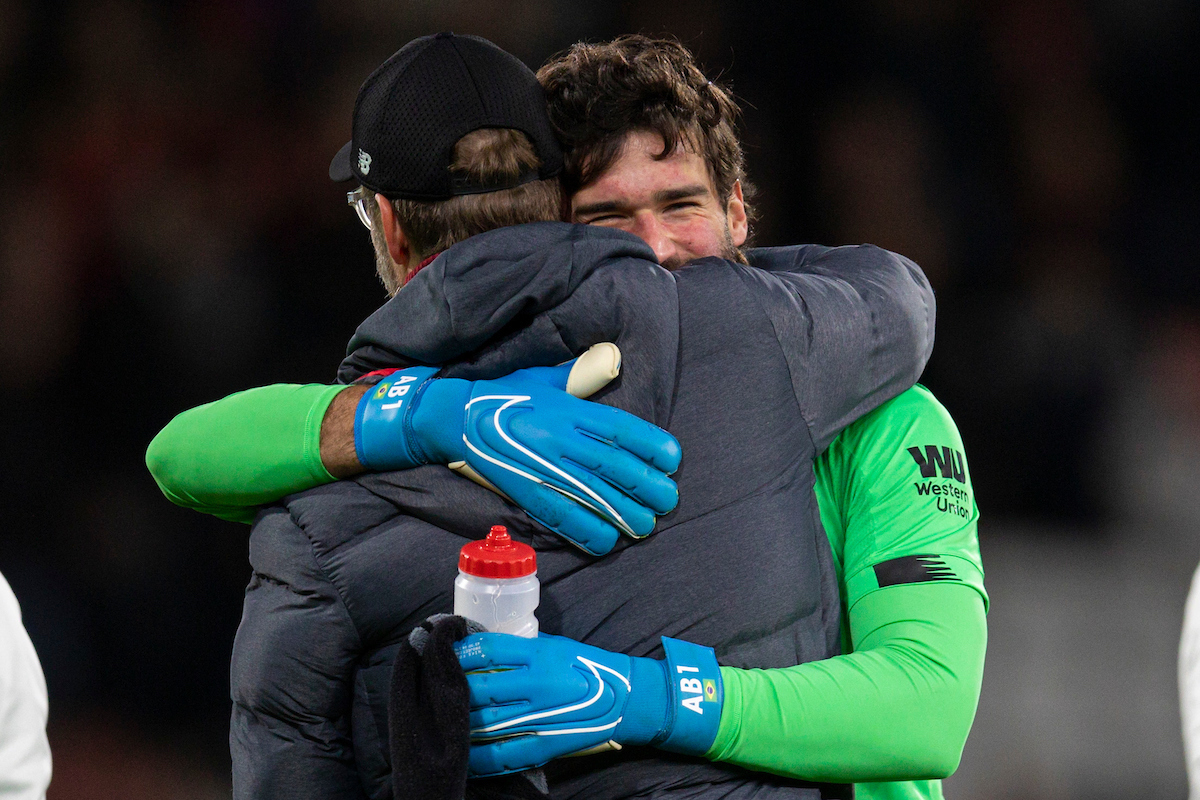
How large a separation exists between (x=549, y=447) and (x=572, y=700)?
235 mm

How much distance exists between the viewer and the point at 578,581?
1061 mm

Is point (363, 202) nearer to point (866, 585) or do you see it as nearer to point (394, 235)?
point (394, 235)

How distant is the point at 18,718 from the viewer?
822 millimetres

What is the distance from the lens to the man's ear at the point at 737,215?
1.69 meters

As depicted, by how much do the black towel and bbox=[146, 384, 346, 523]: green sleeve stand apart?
0.78ft

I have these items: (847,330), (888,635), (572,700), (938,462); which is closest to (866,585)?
→ (888,635)

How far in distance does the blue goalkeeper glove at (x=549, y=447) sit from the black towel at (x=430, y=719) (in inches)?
6.6

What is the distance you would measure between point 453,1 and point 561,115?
1.76 metres

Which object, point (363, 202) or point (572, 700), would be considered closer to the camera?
point (572, 700)

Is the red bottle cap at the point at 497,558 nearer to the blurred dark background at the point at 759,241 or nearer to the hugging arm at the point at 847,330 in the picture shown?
the hugging arm at the point at 847,330

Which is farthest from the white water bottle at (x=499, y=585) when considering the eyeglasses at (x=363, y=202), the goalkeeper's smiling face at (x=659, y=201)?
the goalkeeper's smiling face at (x=659, y=201)

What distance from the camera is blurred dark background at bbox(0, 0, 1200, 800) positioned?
2639 millimetres

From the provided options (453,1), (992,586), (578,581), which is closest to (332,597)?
(578,581)

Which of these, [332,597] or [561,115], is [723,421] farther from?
[561,115]
